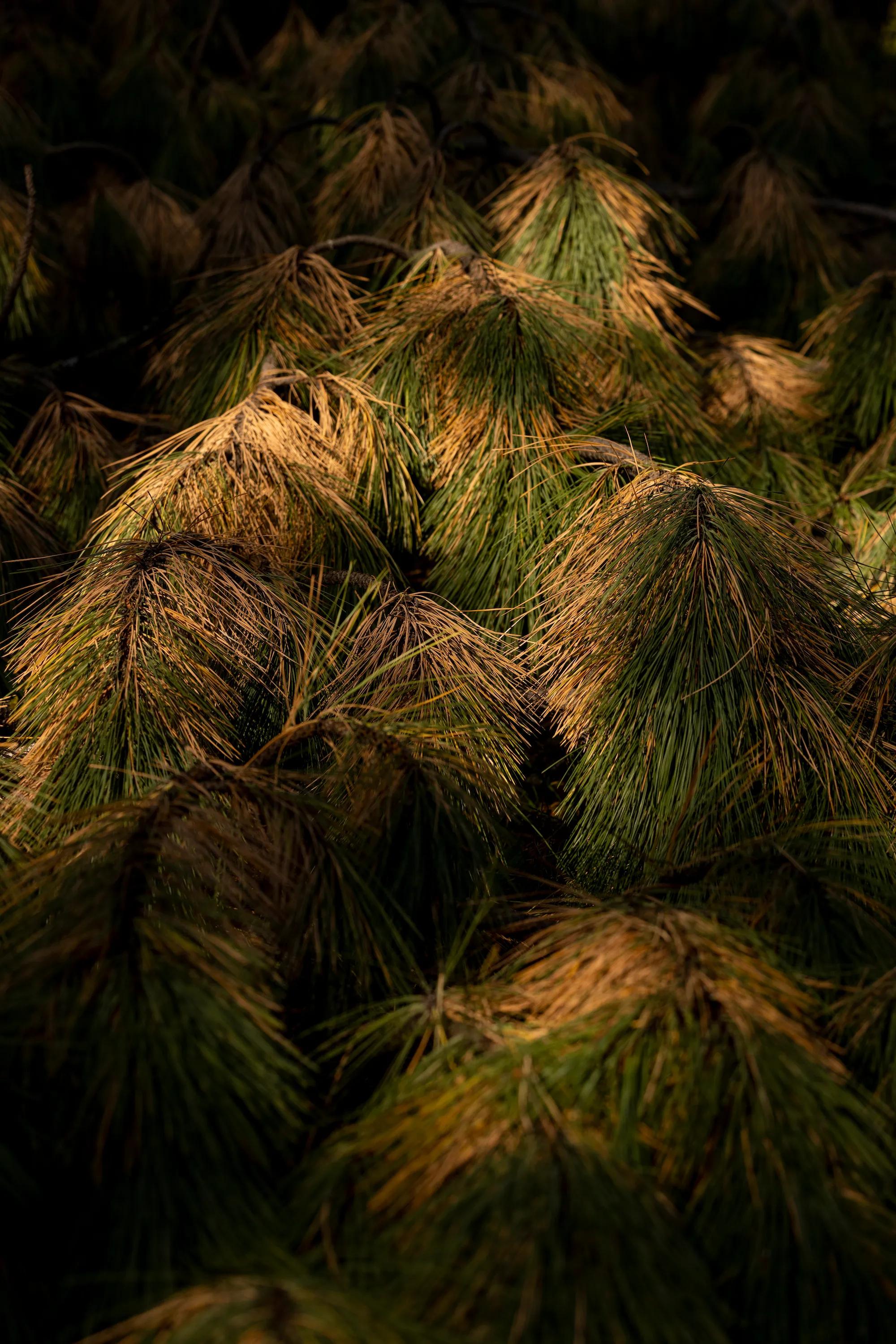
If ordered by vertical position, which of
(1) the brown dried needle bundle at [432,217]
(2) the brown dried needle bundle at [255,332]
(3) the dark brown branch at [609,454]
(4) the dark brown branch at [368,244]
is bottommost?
(3) the dark brown branch at [609,454]

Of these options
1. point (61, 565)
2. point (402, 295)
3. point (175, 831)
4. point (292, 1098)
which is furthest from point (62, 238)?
point (292, 1098)

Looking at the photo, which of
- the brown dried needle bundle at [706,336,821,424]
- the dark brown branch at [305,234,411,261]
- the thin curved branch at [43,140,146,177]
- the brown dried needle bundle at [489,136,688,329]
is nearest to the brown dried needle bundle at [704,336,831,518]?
the brown dried needle bundle at [706,336,821,424]

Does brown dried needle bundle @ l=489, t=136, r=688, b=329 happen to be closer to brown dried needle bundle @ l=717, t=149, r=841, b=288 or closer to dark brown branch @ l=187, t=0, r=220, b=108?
brown dried needle bundle @ l=717, t=149, r=841, b=288

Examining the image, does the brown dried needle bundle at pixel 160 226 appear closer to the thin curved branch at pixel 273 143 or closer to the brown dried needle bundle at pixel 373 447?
→ the thin curved branch at pixel 273 143

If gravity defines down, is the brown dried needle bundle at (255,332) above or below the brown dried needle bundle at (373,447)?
above

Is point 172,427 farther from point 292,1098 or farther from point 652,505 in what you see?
point 292,1098

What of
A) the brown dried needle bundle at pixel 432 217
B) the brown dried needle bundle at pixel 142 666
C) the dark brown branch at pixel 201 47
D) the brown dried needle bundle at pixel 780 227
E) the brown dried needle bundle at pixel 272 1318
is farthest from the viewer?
the dark brown branch at pixel 201 47

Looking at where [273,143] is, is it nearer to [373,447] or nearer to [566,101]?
[566,101]

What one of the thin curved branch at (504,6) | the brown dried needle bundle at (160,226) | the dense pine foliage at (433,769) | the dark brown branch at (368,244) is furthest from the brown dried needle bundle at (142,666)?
Answer: the thin curved branch at (504,6)
